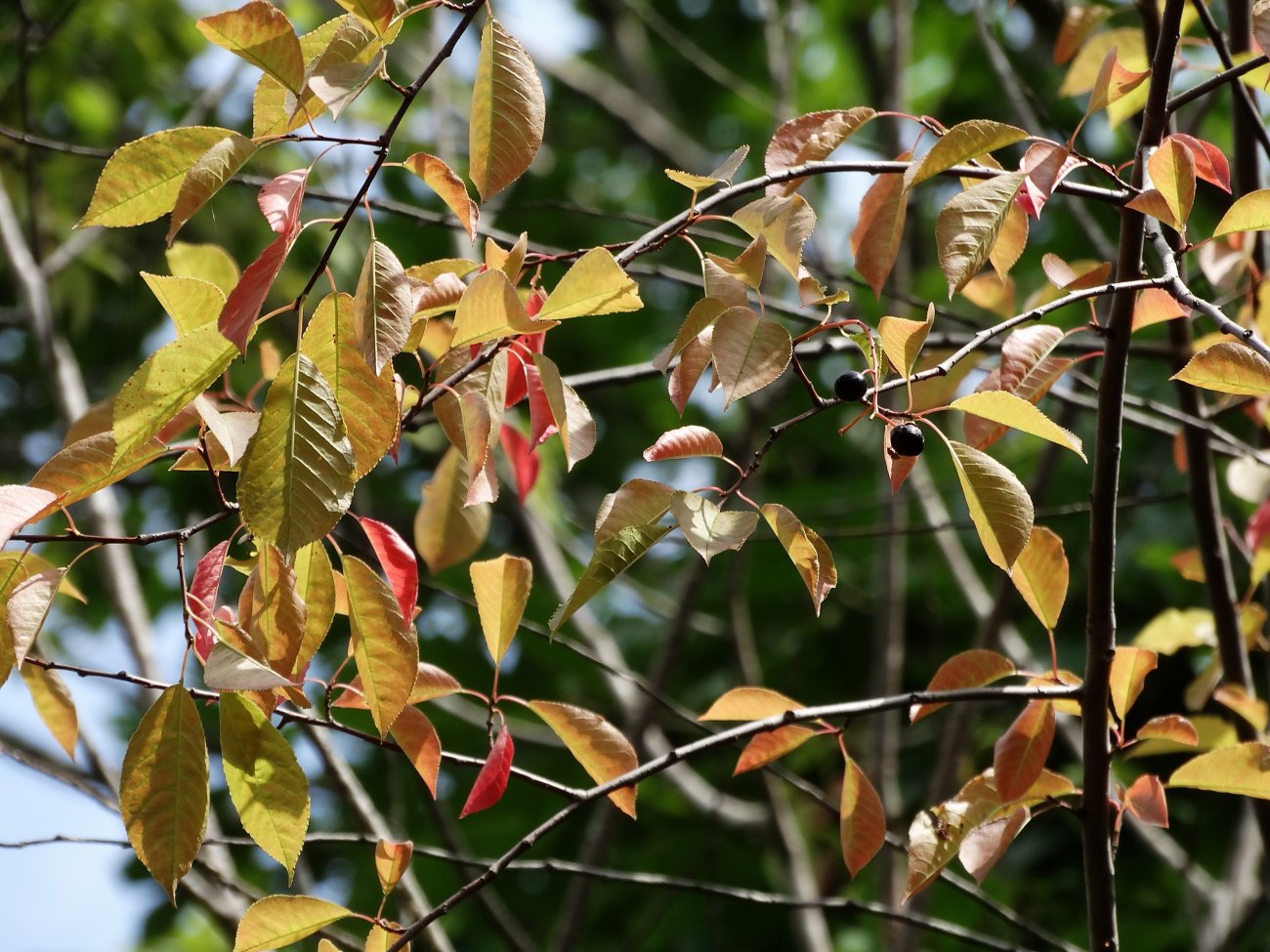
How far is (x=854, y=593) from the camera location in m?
3.05

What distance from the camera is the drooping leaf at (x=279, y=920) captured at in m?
0.94

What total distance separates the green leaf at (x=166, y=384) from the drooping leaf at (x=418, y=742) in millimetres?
353

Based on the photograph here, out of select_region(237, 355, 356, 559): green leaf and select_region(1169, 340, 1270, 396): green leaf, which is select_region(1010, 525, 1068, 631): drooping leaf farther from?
select_region(237, 355, 356, 559): green leaf

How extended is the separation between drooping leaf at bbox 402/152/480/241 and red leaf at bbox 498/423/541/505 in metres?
0.40

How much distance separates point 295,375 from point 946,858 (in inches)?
26.7

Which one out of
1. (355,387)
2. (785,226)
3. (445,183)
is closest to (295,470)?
(355,387)

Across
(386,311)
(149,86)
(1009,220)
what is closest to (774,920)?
(1009,220)

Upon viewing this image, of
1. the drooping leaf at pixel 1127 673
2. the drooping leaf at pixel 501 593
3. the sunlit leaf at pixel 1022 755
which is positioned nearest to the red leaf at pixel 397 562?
the drooping leaf at pixel 501 593

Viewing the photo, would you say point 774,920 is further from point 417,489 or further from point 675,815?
point 417,489

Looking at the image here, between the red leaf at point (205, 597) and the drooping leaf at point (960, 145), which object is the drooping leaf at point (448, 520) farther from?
the drooping leaf at point (960, 145)

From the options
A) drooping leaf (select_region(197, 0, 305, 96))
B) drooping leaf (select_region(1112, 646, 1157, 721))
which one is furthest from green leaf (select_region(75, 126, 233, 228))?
drooping leaf (select_region(1112, 646, 1157, 721))

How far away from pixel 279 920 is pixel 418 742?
7.2 inches

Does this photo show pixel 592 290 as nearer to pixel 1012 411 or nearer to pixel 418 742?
pixel 1012 411

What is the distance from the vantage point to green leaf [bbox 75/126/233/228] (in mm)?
891
